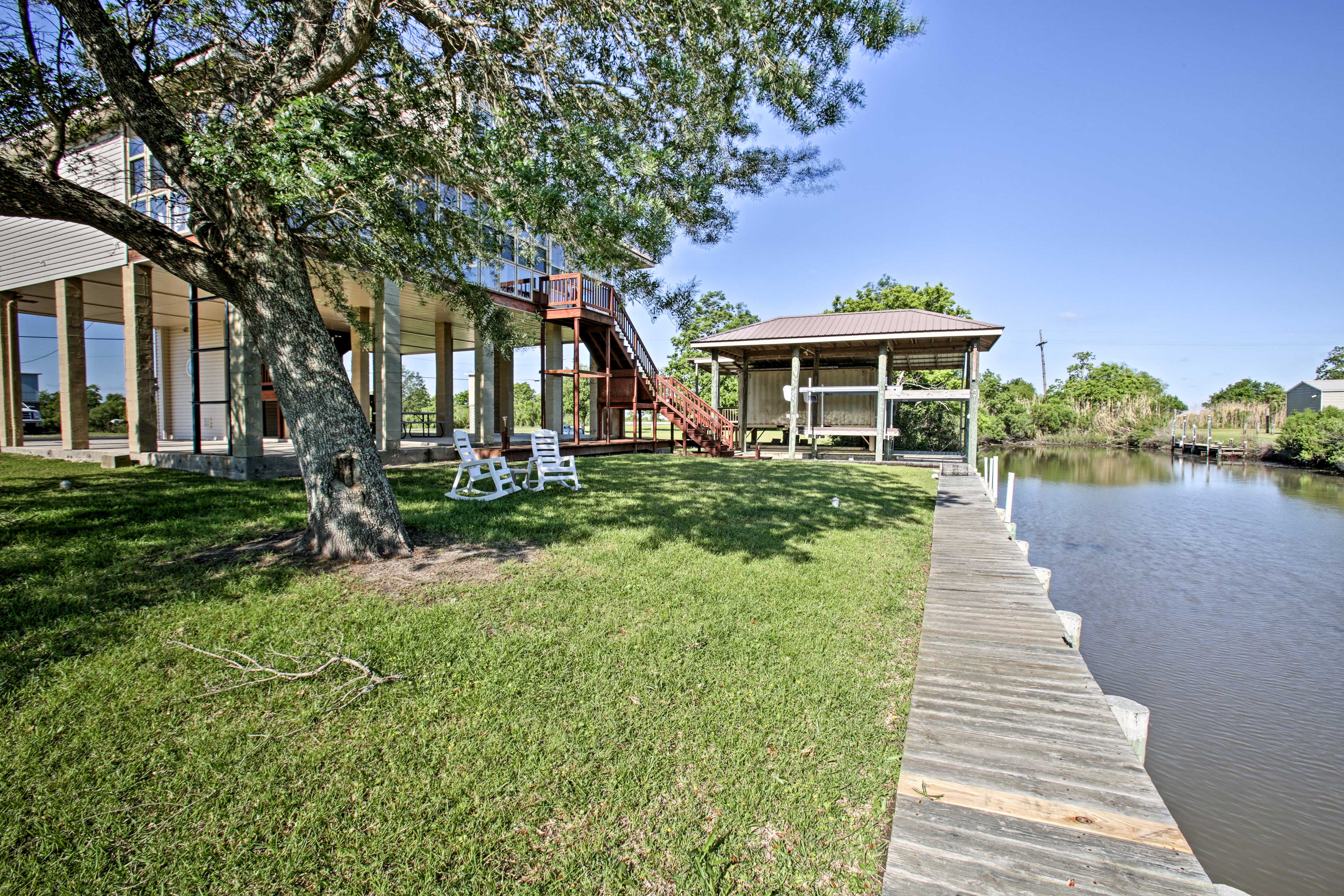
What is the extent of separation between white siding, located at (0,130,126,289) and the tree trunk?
294 inches

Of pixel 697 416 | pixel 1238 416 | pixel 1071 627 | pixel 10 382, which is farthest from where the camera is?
pixel 1238 416

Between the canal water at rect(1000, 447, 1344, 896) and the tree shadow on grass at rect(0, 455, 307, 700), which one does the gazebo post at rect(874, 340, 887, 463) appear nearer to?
the canal water at rect(1000, 447, 1344, 896)

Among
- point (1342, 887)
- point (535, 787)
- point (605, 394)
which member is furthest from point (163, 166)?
point (605, 394)

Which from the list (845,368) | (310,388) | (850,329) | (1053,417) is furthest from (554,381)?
(1053,417)

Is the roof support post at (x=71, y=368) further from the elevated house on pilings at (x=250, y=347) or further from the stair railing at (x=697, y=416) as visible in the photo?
the stair railing at (x=697, y=416)

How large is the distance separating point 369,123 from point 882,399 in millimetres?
14004

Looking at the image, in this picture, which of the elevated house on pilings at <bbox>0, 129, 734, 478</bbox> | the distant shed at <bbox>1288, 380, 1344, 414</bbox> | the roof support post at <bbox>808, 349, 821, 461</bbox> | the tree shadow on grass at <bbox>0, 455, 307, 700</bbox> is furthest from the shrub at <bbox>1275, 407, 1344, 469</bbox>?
the tree shadow on grass at <bbox>0, 455, 307, 700</bbox>

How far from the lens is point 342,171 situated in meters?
4.46

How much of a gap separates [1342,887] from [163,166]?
31.2 feet

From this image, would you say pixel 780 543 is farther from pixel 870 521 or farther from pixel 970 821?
pixel 970 821

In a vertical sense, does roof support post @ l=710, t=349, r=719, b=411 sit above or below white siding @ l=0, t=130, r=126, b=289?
below

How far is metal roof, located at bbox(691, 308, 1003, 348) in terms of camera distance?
1523cm

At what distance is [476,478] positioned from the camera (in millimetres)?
9117

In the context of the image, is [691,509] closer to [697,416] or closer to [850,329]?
[697,416]
